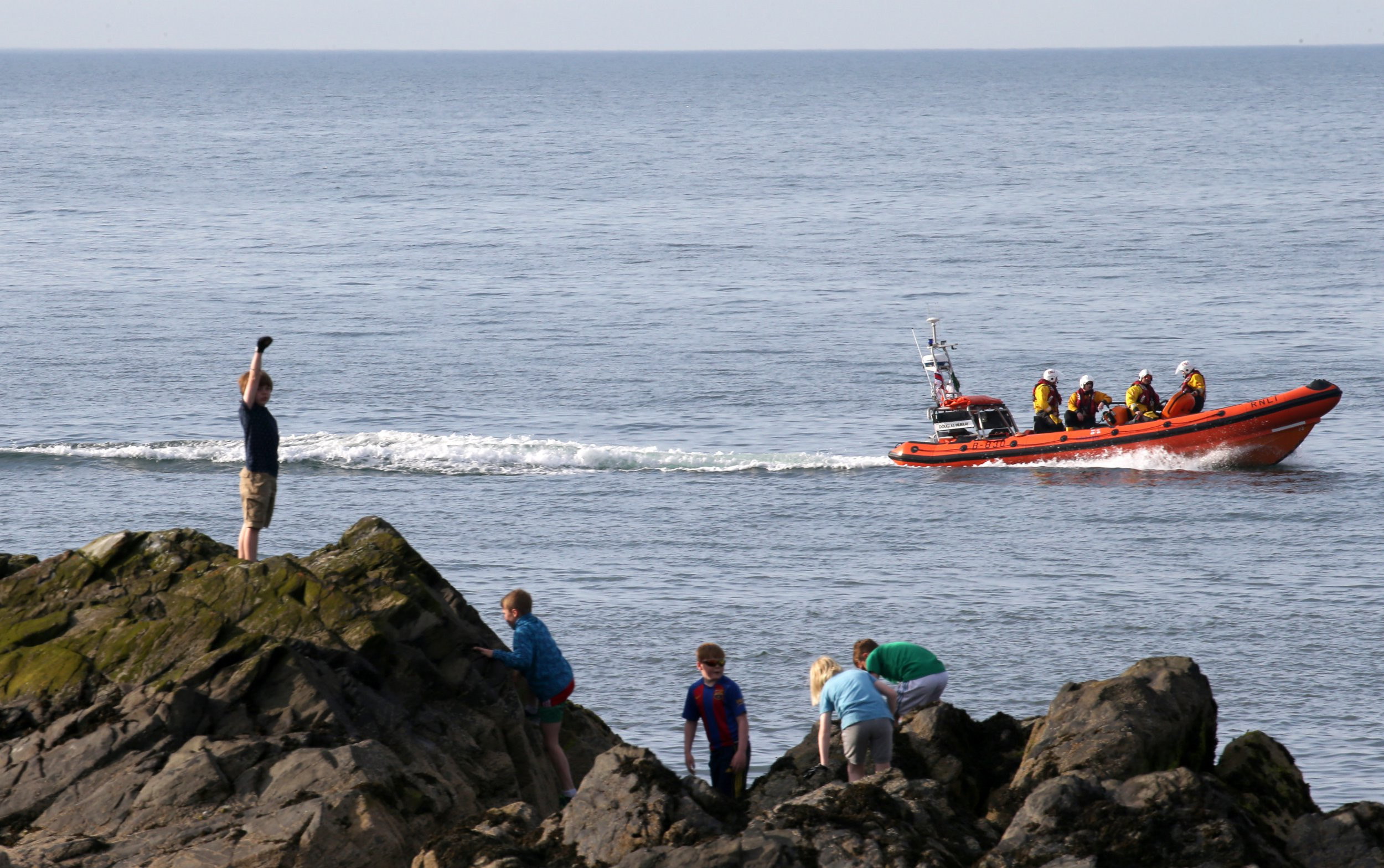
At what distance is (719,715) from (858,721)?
0.78m

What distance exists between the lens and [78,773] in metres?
8.37

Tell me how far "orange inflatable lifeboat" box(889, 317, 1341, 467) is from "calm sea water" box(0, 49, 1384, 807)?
0.39m

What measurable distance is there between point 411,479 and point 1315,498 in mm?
14494

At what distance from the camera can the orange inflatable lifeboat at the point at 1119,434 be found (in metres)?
25.3

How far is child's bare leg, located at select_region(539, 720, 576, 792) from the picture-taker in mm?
9352

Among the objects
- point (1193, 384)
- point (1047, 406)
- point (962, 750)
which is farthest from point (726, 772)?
point (1193, 384)

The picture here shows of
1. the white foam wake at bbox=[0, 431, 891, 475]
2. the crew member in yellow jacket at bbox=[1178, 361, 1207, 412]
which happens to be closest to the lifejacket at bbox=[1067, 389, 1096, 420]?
the crew member in yellow jacket at bbox=[1178, 361, 1207, 412]

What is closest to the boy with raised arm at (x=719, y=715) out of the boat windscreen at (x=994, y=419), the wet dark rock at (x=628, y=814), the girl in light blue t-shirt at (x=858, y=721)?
the girl in light blue t-shirt at (x=858, y=721)

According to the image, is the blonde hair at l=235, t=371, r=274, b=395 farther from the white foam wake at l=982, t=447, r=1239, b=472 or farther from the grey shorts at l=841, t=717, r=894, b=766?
the white foam wake at l=982, t=447, r=1239, b=472

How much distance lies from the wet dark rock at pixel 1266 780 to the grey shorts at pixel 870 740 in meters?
1.88

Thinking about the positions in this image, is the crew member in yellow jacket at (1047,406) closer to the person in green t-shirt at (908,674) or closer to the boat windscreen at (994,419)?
the boat windscreen at (994,419)

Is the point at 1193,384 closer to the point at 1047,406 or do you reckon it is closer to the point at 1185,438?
the point at 1185,438

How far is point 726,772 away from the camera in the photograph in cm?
898

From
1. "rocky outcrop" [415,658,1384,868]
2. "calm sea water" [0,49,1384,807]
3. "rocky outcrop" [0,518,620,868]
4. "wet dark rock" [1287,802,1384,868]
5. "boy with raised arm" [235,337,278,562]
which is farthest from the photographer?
"calm sea water" [0,49,1384,807]
